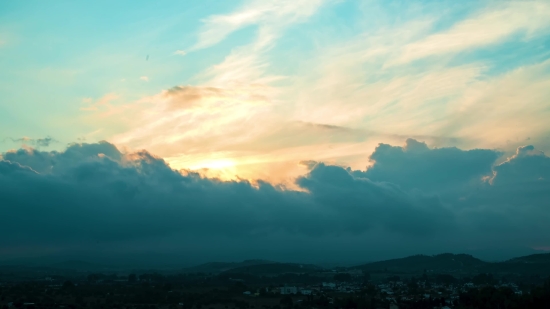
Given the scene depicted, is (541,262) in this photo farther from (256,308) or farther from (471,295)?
(256,308)

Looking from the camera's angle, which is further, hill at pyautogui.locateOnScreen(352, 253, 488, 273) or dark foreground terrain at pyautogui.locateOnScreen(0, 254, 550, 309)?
hill at pyautogui.locateOnScreen(352, 253, 488, 273)

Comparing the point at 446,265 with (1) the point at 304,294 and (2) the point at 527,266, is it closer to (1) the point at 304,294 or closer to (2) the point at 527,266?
(2) the point at 527,266

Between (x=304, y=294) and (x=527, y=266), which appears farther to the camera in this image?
(x=527, y=266)

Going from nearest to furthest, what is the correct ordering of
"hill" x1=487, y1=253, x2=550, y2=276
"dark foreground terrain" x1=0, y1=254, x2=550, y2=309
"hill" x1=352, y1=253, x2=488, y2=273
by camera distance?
"dark foreground terrain" x1=0, y1=254, x2=550, y2=309 < "hill" x1=487, y1=253, x2=550, y2=276 < "hill" x1=352, y1=253, x2=488, y2=273

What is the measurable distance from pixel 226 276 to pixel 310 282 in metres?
25.8

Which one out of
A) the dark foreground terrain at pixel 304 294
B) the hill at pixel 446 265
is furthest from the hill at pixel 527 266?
the hill at pixel 446 265

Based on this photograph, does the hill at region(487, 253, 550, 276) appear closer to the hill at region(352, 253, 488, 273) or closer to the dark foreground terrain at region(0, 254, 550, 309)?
the dark foreground terrain at region(0, 254, 550, 309)

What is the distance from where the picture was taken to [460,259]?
194625mm

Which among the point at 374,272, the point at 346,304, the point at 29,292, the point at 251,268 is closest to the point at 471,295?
the point at 346,304

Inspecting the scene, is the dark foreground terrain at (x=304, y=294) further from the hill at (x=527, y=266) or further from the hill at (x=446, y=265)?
the hill at (x=446, y=265)

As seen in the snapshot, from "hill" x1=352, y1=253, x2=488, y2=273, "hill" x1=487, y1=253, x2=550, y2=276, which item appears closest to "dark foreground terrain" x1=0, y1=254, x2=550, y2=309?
"hill" x1=487, y1=253, x2=550, y2=276

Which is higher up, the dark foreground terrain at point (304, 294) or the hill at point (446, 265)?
the hill at point (446, 265)

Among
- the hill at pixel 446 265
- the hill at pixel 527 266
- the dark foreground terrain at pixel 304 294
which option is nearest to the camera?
the dark foreground terrain at pixel 304 294

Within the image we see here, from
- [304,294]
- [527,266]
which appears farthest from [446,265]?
[304,294]
